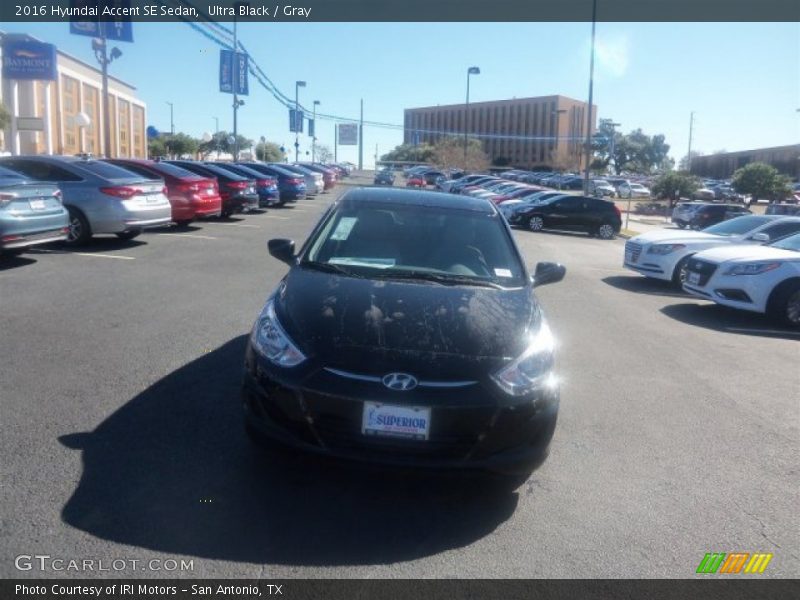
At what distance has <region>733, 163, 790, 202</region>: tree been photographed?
41.4 m

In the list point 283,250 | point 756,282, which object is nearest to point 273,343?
point 283,250

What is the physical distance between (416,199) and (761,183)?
40994 millimetres

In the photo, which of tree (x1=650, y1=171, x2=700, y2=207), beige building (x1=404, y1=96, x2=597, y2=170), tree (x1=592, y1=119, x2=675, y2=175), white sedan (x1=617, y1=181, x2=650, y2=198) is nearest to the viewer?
tree (x1=650, y1=171, x2=700, y2=207)

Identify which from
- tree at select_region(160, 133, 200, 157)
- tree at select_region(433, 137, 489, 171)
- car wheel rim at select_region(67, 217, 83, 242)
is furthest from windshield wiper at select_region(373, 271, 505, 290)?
tree at select_region(160, 133, 200, 157)

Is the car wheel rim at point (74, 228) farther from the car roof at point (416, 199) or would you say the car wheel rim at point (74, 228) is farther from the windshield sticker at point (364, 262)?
the windshield sticker at point (364, 262)

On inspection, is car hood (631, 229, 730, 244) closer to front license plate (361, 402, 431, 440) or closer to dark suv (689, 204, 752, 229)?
front license plate (361, 402, 431, 440)

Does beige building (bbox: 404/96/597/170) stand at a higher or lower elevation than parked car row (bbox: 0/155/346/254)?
higher

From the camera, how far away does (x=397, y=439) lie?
3.71 metres

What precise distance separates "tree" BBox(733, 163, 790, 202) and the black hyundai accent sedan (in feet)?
138

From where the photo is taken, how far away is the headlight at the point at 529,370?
3867 millimetres

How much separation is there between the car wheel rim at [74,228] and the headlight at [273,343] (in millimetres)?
Result: 9305

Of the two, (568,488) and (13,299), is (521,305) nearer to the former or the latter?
(568,488)

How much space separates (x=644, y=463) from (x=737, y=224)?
34.4 feet

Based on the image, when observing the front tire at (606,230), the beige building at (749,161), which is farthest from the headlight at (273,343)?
the beige building at (749,161)
